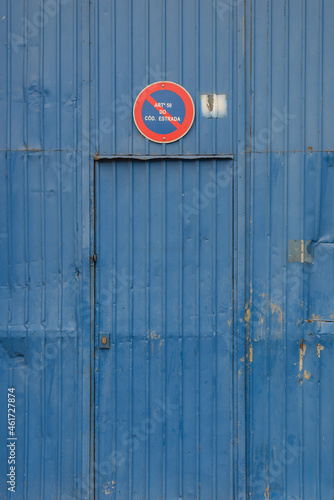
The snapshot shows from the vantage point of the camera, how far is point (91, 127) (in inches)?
111

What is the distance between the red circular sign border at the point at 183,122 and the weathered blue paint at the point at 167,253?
52 mm

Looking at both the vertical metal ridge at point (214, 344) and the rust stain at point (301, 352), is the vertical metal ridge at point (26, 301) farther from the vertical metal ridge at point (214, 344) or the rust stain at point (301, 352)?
the rust stain at point (301, 352)

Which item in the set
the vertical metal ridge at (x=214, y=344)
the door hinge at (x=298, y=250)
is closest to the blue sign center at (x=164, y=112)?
the vertical metal ridge at (x=214, y=344)

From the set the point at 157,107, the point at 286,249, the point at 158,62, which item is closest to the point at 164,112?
the point at 157,107

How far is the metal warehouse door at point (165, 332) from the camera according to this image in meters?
2.81

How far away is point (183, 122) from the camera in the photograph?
2.81 m

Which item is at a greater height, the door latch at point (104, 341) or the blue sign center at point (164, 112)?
the blue sign center at point (164, 112)

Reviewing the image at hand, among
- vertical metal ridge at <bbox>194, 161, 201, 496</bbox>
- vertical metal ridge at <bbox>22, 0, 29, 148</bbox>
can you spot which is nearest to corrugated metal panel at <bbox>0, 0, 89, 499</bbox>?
vertical metal ridge at <bbox>22, 0, 29, 148</bbox>

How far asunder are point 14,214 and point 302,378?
234cm

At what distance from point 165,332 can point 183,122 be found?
1.48 m

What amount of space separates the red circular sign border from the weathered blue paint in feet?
0.17

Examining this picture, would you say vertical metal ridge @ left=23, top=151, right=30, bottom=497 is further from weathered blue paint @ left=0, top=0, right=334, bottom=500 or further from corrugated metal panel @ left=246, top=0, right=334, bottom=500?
corrugated metal panel @ left=246, top=0, right=334, bottom=500

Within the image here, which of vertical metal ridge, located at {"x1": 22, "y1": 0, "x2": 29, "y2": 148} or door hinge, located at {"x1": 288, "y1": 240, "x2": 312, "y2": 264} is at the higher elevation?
vertical metal ridge, located at {"x1": 22, "y1": 0, "x2": 29, "y2": 148}

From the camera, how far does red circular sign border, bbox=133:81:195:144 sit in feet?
9.18
